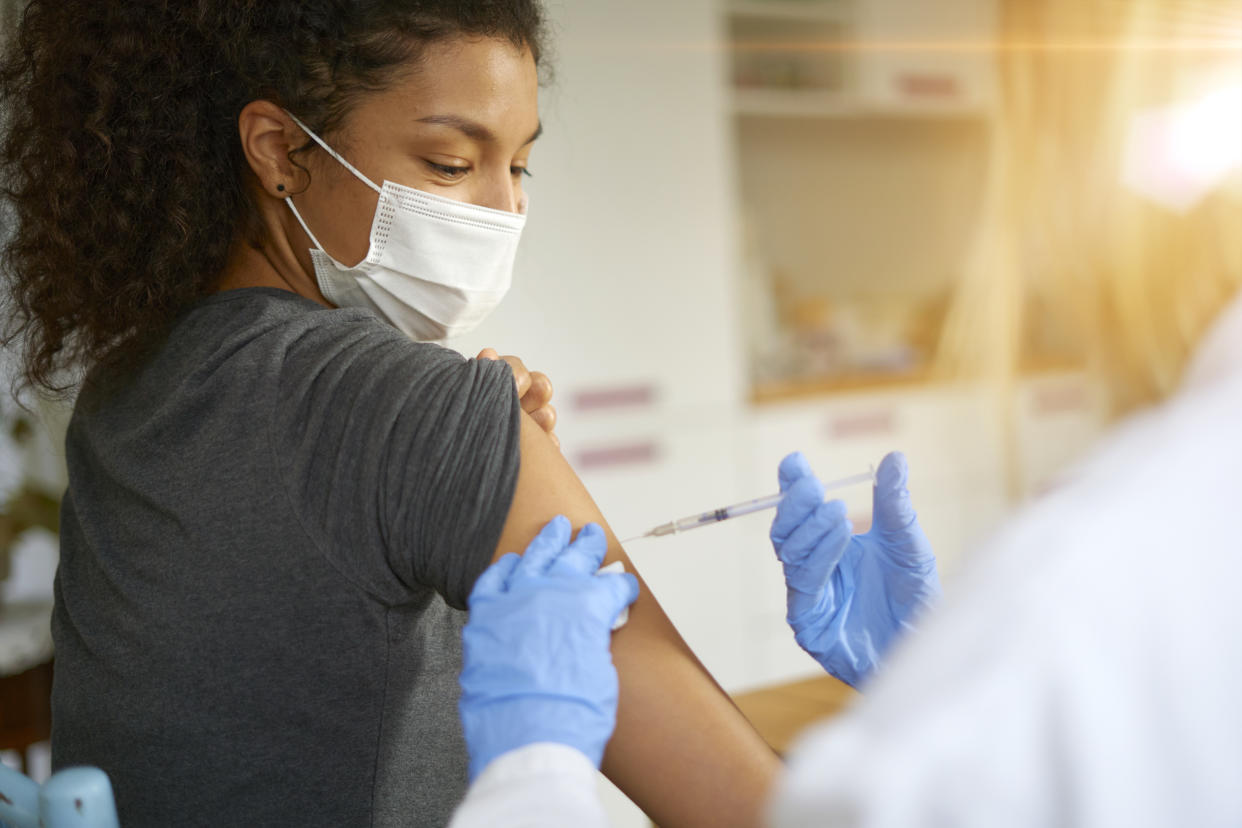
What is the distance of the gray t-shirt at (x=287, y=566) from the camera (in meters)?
0.75

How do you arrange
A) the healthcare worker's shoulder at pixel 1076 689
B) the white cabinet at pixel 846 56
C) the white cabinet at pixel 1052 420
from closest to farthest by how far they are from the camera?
the healthcare worker's shoulder at pixel 1076 689
the white cabinet at pixel 846 56
the white cabinet at pixel 1052 420

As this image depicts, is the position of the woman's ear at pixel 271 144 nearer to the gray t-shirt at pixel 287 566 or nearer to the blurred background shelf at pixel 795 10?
the gray t-shirt at pixel 287 566

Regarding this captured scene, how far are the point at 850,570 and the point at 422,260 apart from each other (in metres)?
0.51

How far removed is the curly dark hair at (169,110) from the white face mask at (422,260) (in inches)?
2.4

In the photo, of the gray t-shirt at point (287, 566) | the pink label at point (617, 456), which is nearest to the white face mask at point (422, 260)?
the gray t-shirt at point (287, 566)

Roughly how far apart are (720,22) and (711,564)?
1552mm

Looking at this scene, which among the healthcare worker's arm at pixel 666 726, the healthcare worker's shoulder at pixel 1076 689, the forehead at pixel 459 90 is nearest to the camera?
the healthcare worker's shoulder at pixel 1076 689

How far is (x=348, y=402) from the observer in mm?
766

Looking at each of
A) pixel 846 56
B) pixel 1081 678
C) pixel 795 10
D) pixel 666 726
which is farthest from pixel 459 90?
pixel 846 56

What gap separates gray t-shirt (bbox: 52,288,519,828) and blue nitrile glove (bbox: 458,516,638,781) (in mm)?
64

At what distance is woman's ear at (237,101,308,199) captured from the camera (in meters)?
0.94

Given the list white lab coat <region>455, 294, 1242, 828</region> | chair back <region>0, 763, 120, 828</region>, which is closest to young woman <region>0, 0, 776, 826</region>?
chair back <region>0, 763, 120, 828</region>

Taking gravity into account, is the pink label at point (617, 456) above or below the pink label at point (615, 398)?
below

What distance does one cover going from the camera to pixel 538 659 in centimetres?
66
